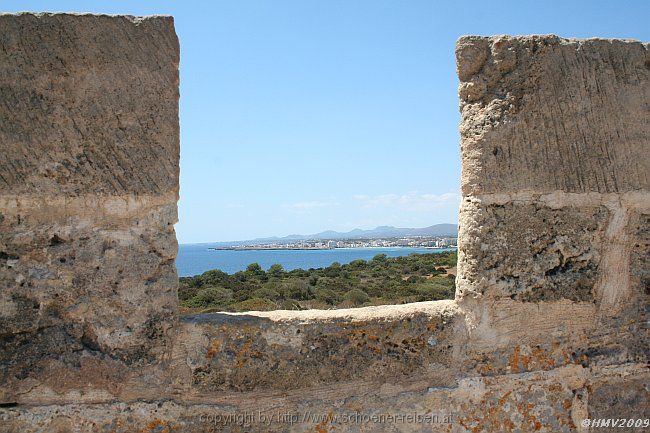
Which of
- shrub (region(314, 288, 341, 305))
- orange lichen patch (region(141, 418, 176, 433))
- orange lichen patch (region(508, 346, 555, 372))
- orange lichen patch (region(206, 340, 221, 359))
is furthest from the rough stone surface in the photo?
shrub (region(314, 288, 341, 305))

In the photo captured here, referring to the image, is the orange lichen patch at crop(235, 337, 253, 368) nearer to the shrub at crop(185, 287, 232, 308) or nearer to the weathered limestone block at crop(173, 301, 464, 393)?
the weathered limestone block at crop(173, 301, 464, 393)

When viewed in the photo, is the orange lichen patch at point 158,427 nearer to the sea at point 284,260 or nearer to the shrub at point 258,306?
the shrub at point 258,306

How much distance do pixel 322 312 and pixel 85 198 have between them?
42.6 inches

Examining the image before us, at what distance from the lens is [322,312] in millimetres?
2572

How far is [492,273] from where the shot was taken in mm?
2596

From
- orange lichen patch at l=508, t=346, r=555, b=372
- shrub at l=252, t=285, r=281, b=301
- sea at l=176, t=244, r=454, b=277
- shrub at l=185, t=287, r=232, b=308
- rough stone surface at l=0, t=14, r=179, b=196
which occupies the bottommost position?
sea at l=176, t=244, r=454, b=277

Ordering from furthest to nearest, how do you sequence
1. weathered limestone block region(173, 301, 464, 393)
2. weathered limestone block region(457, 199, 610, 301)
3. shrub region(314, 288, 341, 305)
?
shrub region(314, 288, 341, 305) < weathered limestone block region(457, 199, 610, 301) < weathered limestone block region(173, 301, 464, 393)

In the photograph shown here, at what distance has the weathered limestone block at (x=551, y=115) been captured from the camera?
2596mm

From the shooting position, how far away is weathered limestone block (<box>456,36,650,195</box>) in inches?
102

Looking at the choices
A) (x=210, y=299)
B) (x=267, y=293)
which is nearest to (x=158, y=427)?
(x=210, y=299)

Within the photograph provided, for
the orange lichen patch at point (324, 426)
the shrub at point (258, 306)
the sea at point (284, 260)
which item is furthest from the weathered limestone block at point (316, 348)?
the sea at point (284, 260)

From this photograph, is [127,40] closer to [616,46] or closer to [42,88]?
[42,88]

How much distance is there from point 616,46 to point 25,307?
2768 mm

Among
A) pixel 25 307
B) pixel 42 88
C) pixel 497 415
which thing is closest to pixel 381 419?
pixel 497 415
